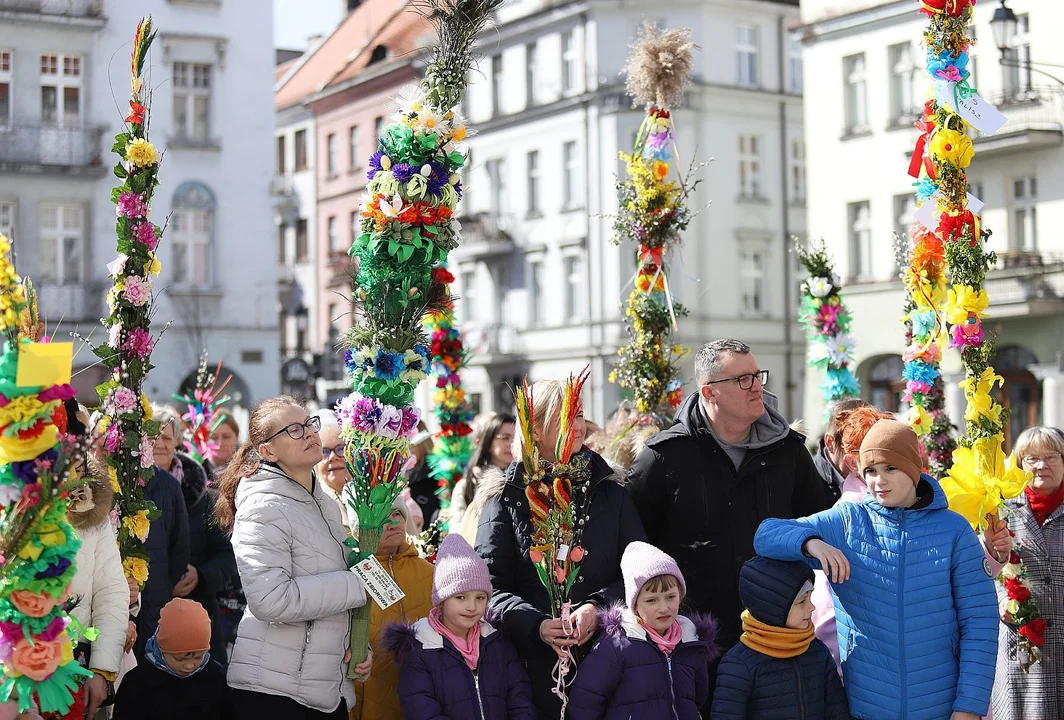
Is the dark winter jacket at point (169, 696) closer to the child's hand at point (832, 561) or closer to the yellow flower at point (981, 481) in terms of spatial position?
the child's hand at point (832, 561)

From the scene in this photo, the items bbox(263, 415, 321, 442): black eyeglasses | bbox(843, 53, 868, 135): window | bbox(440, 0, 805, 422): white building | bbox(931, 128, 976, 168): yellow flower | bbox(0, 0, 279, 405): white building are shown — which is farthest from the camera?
bbox(440, 0, 805, 422): white building

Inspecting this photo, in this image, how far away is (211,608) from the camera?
782cm

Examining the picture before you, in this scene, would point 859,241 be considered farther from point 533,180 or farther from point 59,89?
point 59,89

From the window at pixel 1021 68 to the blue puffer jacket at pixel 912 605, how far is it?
23.8 metres

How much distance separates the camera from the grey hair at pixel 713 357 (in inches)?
235

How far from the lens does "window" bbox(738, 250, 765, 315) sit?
39.0 meters

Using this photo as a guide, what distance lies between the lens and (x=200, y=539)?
8031mm

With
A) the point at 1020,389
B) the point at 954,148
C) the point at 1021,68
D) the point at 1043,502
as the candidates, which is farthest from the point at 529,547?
the point at 1021,68

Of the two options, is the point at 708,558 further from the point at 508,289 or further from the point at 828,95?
the point at 508,289

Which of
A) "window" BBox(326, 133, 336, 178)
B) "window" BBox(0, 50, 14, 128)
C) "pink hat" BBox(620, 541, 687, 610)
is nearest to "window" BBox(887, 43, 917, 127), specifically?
"window" BBox(0, 50, 14, 128)

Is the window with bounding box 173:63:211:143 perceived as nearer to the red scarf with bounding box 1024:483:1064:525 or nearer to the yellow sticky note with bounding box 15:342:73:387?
the red scarf with bounding box 1024:483:1064:525

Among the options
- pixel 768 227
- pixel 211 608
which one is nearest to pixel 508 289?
pixel 768 227

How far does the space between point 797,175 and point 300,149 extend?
1894 centimetres

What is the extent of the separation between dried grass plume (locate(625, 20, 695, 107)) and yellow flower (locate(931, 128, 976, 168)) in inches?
108
